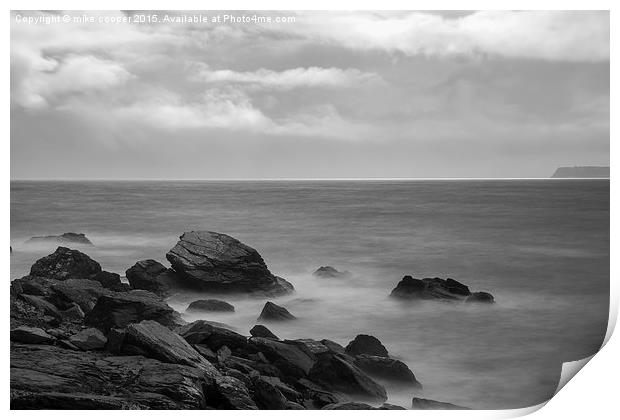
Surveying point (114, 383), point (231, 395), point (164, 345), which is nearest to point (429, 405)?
point (231, 395)

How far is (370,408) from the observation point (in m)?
4.43

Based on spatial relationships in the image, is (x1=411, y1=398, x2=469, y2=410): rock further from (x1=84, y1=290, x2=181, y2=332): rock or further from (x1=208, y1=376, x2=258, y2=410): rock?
(x1=84, y1=290, x2=181, y2=332): rock

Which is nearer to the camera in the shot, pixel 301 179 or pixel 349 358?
pixel 349 358

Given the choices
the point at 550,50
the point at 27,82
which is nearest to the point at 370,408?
the point at 550,50

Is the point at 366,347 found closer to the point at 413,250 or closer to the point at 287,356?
the point at 287,356

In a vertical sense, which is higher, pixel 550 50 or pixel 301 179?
pixel 550 50

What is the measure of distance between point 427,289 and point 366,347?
637 mm

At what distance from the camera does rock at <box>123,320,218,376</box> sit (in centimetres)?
432

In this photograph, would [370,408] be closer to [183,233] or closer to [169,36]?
[183,233]

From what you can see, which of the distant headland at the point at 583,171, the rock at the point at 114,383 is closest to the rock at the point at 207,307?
the rock at the point at 114,383

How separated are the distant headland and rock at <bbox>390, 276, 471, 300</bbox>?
1121 mm

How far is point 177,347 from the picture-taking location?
438 centimetres
